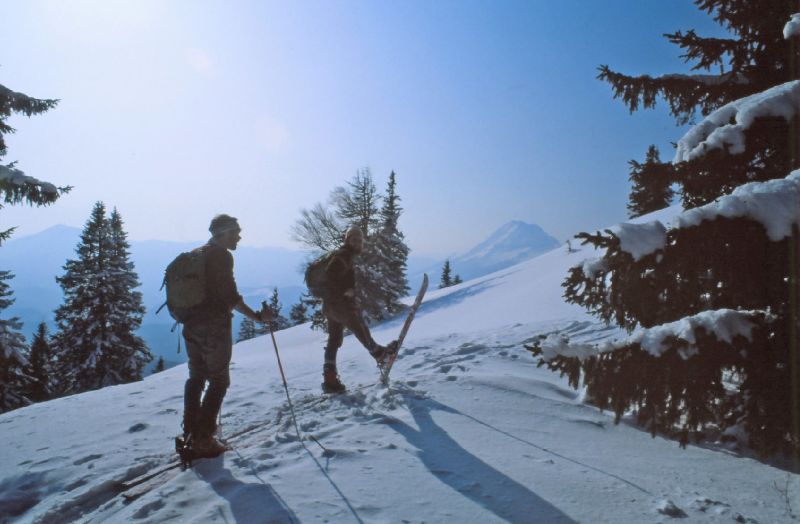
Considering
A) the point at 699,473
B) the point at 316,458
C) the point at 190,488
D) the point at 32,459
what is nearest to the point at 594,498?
the point at 699,473

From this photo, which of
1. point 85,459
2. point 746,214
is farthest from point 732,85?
point 85,459

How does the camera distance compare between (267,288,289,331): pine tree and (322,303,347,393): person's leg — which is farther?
(322,303,347,393): person's leg

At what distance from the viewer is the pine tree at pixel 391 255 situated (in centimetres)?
2386

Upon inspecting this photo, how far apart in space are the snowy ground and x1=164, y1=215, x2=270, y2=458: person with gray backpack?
56cm

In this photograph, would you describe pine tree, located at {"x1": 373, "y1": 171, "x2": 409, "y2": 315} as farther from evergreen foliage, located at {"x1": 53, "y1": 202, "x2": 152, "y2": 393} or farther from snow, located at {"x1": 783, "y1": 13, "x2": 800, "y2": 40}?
snow, located at {"x1": 783, "y1": 13, "x2": 800, "y2": 40}

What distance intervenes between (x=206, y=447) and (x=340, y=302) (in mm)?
2681

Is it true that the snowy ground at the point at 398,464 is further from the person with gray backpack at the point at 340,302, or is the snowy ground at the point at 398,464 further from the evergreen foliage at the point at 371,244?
the evergreen foliage at the point at 371,244

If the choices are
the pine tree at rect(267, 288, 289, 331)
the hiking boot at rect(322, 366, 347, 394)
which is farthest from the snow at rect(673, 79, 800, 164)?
the hiking boot at rect(322, 366, 347, 394)

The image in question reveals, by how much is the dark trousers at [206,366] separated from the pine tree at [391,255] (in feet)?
64.0

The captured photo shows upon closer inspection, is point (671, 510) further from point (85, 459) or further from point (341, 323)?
point (85, 459)

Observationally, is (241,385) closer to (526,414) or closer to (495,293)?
(526,414)

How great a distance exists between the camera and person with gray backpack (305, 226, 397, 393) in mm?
5923

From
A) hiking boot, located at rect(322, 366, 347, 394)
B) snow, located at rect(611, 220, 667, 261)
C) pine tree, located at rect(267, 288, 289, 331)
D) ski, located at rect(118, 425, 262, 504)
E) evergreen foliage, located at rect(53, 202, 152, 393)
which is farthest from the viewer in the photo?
evergreen foliage, located at rect(53, 202, 152, 393)

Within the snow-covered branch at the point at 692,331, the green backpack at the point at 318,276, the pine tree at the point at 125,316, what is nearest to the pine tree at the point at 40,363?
the pine tree at the point at 125,316
